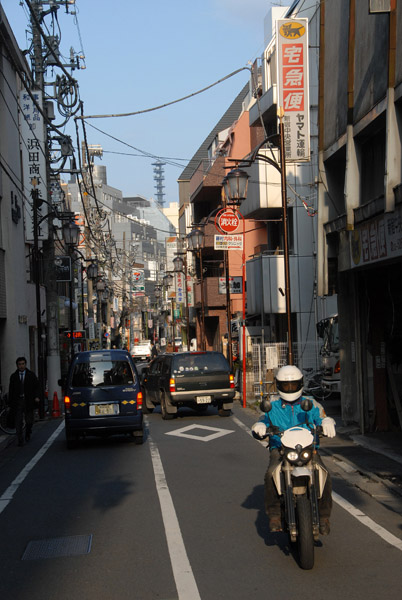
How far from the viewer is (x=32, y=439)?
18.4m

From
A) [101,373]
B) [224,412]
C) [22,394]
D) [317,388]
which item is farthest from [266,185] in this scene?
[22,394]

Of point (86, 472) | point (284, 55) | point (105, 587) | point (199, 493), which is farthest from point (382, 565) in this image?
point (284, 55)

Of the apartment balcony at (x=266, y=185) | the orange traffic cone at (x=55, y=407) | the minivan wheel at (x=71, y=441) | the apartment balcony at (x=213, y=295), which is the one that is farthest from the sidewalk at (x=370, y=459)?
the apartment balcony at (x=213, y=295)

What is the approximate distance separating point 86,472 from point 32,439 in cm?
624

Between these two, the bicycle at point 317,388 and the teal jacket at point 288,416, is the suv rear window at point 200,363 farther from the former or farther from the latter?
the teal jacket at point 288,416

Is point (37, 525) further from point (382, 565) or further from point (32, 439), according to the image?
point (32, 439)

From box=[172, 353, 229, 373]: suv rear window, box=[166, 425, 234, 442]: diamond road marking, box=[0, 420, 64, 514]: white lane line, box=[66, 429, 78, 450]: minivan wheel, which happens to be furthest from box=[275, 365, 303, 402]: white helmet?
box=[172, 353, 229, 373]: suv rear window

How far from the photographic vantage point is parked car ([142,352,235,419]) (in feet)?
68.1

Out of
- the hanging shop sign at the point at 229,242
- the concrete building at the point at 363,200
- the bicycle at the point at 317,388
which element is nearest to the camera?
the concrete building at the point at 363,200

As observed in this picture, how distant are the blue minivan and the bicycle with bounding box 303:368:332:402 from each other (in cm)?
724

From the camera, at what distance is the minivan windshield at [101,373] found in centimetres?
1585

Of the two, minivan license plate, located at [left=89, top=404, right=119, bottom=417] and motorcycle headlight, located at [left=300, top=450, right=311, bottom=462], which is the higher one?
motorcycle headlight, located at [left=300, top=450, right=311, bottom=462]

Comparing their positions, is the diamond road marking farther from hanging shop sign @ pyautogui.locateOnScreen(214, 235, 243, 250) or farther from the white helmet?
the white helmet

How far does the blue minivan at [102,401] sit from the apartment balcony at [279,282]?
13238 mm
